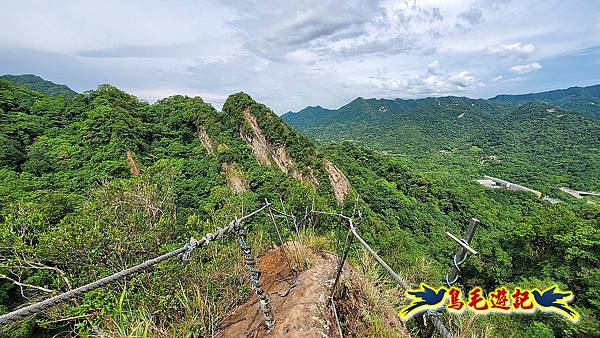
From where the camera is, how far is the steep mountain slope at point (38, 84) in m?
55.8

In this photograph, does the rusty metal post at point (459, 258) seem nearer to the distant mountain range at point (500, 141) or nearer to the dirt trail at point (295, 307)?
the dirt trail at point (295, 307)

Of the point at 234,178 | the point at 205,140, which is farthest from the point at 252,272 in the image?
the point at 205,140

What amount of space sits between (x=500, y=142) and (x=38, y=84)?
12306 centimetres

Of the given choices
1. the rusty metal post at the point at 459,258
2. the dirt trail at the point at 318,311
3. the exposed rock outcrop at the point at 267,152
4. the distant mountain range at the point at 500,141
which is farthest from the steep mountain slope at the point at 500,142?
the rusty metal post at the point at 459,258

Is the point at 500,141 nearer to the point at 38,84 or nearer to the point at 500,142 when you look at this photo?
the point at 500,142

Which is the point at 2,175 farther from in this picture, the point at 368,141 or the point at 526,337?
the point at 368,141

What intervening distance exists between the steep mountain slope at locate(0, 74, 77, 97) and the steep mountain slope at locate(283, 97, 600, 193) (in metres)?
75.8

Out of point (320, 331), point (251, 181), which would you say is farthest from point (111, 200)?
point (251, 181)

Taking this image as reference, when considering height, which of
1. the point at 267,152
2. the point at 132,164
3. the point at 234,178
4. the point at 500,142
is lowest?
the point at 500,142

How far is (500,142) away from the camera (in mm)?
100875

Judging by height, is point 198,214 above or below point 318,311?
below

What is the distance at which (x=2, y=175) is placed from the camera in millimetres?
16875

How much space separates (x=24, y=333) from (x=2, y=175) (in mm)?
13454

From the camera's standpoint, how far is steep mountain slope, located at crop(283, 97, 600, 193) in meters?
67.2
